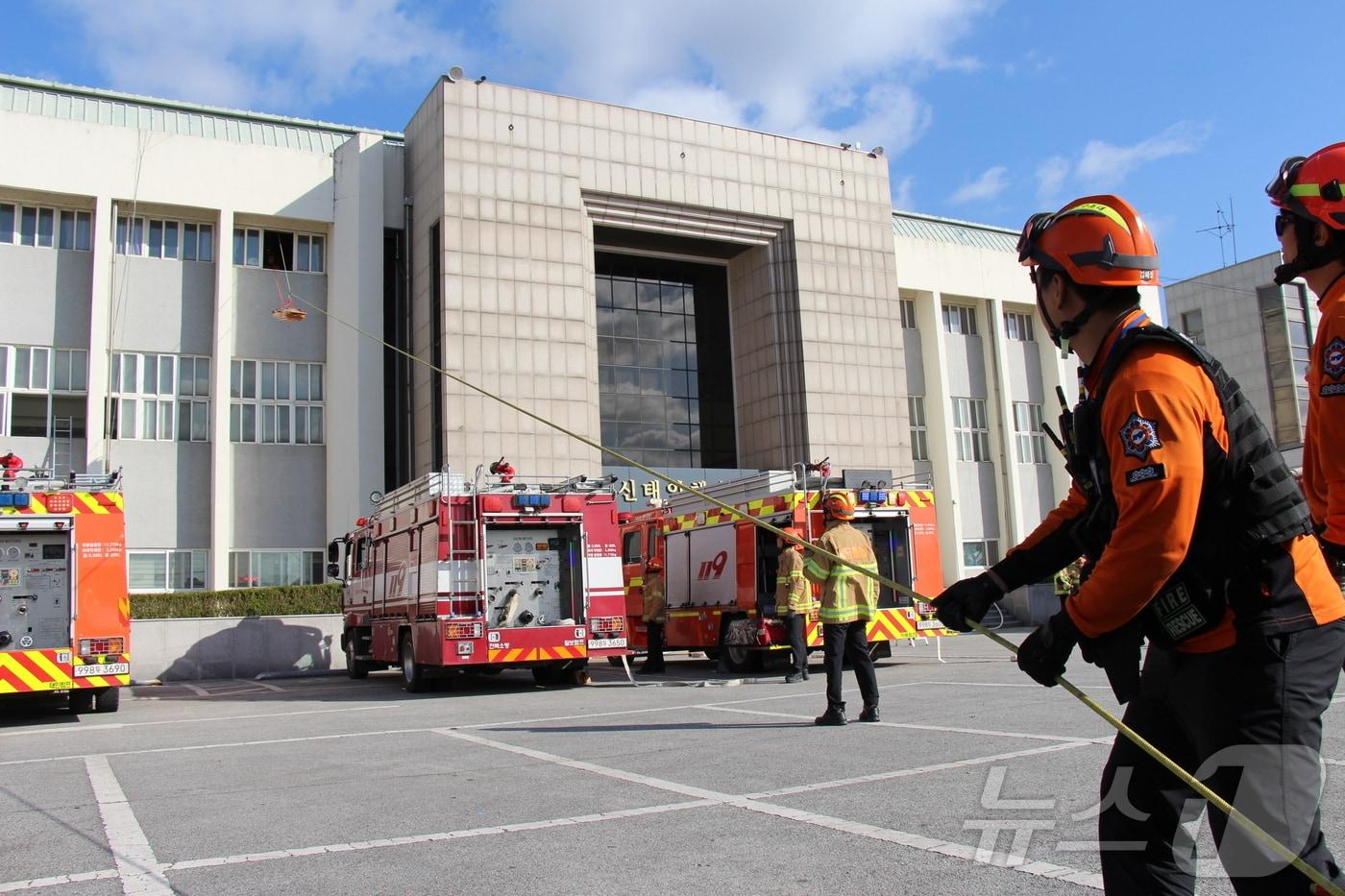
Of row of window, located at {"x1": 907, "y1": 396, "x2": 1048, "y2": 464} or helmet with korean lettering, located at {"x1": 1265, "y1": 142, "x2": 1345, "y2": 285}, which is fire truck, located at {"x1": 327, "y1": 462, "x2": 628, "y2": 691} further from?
row of window, located at {"x1": 907, "y1": 396, "x2": 1048, "y2": 464}

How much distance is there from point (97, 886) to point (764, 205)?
30.5m

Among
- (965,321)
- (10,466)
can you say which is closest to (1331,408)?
(10,466)

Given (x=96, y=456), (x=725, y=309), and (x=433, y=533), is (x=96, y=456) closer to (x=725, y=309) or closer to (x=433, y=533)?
(x=433, y=533)

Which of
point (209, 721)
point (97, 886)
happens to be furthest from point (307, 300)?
point (97, 886)

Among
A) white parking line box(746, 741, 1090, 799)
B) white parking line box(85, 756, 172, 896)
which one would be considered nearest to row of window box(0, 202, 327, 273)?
white parking line box(85, 756, 172, 896)

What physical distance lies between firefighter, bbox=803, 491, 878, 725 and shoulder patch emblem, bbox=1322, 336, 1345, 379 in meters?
5.49

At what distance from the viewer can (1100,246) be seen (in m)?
2.91

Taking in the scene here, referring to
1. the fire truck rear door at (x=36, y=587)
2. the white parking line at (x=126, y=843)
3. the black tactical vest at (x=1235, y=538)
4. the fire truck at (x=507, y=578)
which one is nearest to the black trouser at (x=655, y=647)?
the fire truck at (x=507, y=578)

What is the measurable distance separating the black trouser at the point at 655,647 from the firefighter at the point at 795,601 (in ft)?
11.5

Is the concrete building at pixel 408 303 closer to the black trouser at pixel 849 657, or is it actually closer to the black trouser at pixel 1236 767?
the black trouser at pixel 849 657

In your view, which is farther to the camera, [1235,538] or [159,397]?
[159,397]

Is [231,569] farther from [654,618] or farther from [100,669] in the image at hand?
[100,669]

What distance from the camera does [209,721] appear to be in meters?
11.9

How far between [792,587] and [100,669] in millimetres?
7998
